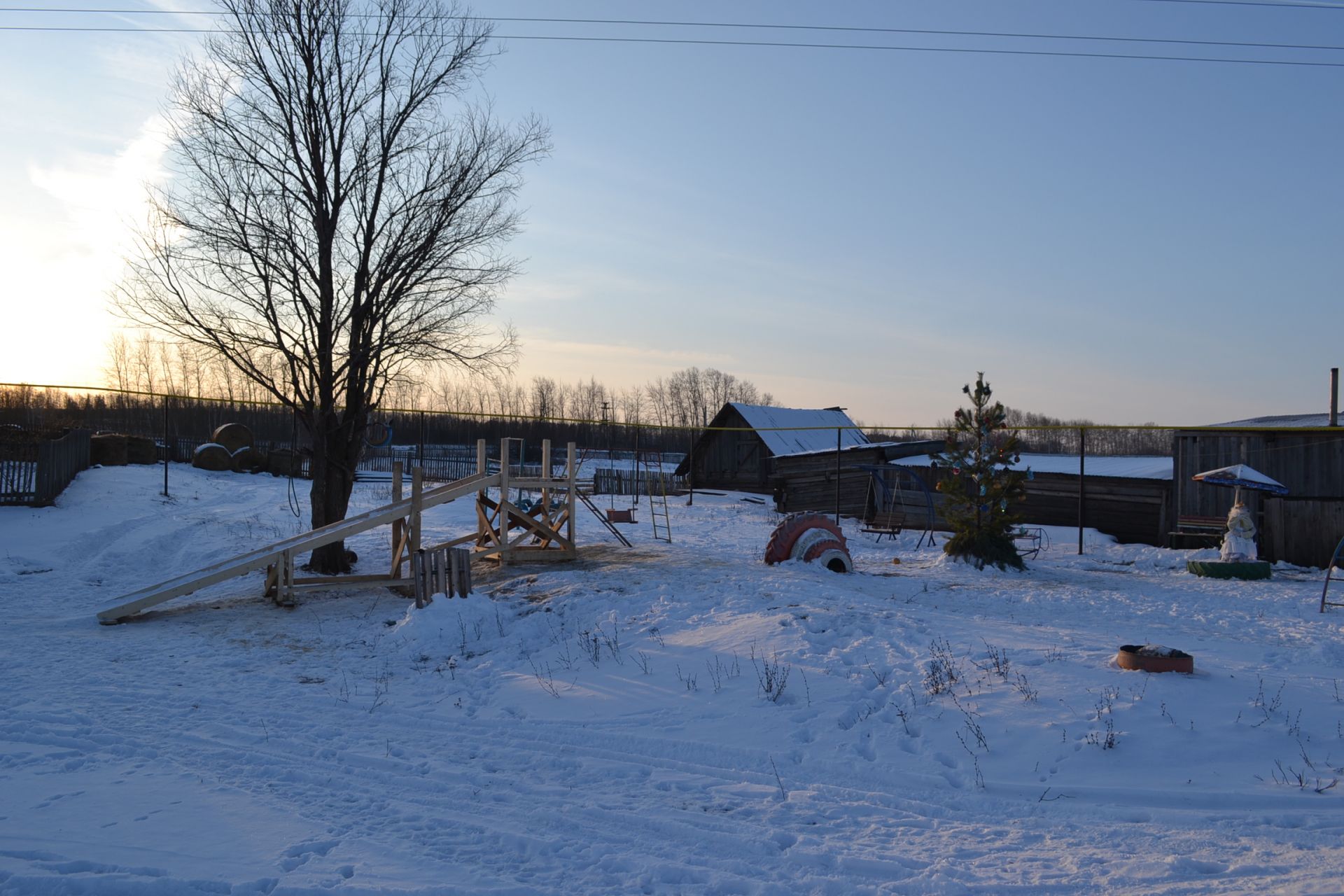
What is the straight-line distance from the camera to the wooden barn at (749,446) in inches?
1292

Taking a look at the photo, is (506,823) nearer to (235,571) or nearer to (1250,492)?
(235,571)

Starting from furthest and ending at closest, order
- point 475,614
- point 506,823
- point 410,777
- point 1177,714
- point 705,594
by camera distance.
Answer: point 705,594 < point 475,614 < point 1177,714 < point 410,777 < point 506,823

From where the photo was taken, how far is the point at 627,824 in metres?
4.95

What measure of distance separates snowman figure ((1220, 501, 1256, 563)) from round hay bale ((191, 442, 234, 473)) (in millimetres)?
27996

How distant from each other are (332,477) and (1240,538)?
15705 mm

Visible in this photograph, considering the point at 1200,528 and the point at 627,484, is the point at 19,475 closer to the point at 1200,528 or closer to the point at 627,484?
the point at 627,484

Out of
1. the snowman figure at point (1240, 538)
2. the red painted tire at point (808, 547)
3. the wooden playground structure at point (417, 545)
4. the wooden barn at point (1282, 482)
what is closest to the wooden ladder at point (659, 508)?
the wooden playground structure at point (417, 545)

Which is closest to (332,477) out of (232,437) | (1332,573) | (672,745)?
(672,745)

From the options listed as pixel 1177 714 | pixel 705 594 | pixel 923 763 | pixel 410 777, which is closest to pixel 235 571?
pixel 705 594

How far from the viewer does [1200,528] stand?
61.3 ft

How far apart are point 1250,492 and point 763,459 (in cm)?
1795

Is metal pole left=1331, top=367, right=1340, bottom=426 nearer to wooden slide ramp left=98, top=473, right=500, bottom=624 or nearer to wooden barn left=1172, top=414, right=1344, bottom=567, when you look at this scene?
wooden barn left=1172, top=414, right=1344, bottom=567

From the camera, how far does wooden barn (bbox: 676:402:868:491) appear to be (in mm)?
32812

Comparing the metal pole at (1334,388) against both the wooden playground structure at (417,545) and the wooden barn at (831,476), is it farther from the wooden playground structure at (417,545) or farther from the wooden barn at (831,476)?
the wooden playground structure at (417,545)
